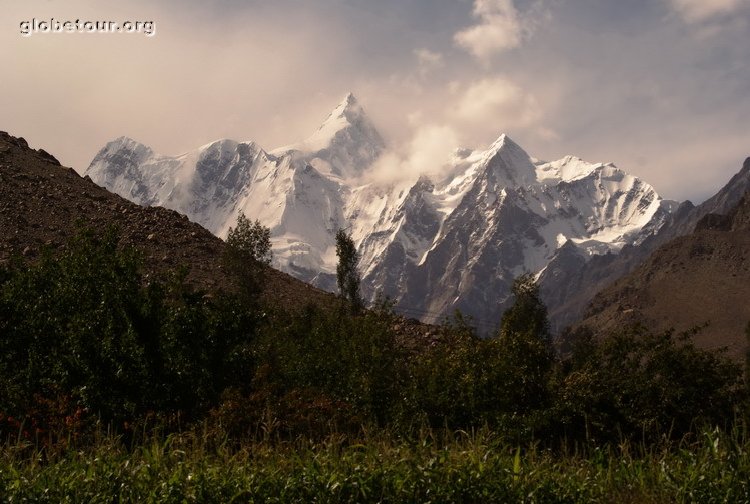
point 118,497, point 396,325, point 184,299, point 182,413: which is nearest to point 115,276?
point 184,299

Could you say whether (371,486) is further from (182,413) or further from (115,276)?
(115,276)

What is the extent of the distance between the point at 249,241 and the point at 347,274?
10.6 metres

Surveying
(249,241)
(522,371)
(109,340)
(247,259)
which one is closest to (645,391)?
(522,371)

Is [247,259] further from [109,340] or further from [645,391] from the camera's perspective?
[109,340]

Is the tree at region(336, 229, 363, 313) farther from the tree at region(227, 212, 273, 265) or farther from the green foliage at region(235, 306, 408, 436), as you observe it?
the green foliage at region(235, 306, 408, 436)

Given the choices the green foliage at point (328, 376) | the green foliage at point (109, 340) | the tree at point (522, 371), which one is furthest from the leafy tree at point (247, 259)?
the green foliage at point (109, 340)

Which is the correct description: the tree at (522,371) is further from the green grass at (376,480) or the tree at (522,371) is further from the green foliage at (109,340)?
the green grass at (376,480)

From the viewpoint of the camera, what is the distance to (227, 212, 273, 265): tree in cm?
6581

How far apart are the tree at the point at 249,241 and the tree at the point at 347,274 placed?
24.5 ft

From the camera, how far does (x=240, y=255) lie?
2507 inches

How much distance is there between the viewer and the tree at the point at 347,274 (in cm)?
6881

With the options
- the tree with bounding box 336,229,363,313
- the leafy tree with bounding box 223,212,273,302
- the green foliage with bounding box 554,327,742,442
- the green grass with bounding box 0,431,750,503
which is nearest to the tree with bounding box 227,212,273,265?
the leafy tree with bounding box 223,212,273,302

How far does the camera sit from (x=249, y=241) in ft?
225

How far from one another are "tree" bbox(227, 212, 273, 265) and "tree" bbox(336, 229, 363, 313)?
747 centimetres
